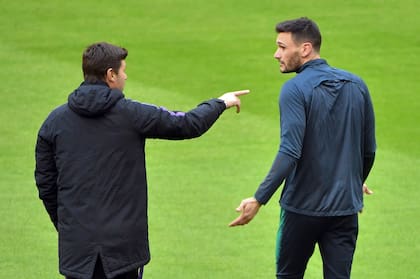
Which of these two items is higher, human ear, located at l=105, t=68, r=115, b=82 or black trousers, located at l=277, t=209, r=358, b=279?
human ear, located at l=105, t=68, r=115, b=82

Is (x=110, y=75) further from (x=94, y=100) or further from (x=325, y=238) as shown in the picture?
(x=325, y=238)

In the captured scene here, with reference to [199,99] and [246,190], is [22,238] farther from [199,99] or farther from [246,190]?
[199,99]

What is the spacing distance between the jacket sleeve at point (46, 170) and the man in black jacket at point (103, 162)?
11 mm

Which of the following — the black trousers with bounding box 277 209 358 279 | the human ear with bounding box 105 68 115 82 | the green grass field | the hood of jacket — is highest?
the human ear with bounding box 105 68 115 82

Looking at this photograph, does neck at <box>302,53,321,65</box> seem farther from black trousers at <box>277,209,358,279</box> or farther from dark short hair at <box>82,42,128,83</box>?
dark short hair at <box>82,42,128,83</box>

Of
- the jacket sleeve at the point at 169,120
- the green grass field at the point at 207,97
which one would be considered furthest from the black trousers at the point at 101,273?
the green grass field at the point at 207,97

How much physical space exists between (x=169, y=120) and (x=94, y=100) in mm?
401

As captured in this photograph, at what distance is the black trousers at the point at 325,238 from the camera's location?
22.5ft

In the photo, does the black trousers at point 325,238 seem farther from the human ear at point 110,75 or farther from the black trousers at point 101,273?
the human ear at point 110,75

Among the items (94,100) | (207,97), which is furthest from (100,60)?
(207,97)

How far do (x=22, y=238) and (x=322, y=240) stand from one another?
335 cm

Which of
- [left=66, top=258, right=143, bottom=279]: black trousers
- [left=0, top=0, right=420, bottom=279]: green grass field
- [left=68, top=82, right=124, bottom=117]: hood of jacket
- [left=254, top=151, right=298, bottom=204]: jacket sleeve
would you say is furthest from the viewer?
[left=0, top=0, right=420, bottom=279]: green grass field

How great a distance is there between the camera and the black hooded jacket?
6273 millimetres

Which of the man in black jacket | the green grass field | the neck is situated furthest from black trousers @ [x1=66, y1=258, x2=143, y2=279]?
the green grass field
